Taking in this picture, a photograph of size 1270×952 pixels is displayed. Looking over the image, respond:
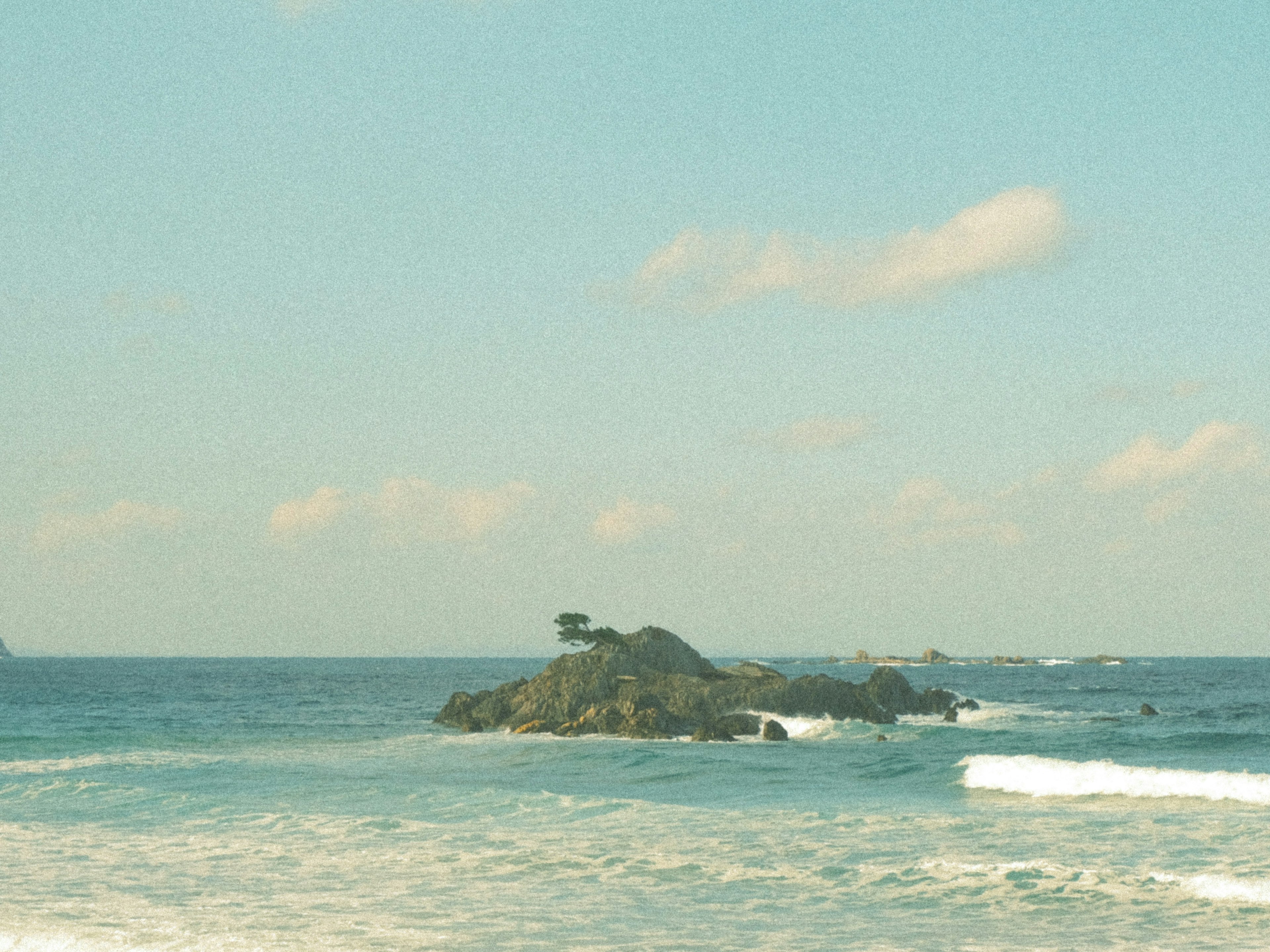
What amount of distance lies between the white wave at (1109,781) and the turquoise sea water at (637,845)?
0.11m

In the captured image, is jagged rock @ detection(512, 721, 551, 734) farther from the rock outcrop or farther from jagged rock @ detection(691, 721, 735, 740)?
jagged rock @ detection(691, 721, 735, 740)

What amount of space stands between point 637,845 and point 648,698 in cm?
3378

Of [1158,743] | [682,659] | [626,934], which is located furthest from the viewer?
[682,659]

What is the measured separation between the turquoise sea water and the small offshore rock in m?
1.63

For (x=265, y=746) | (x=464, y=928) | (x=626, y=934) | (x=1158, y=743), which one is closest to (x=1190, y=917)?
(x=626, y=934)

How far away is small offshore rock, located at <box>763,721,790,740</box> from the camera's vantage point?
54406 millimetres

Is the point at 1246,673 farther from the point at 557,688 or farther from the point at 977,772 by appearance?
the point at 977,772

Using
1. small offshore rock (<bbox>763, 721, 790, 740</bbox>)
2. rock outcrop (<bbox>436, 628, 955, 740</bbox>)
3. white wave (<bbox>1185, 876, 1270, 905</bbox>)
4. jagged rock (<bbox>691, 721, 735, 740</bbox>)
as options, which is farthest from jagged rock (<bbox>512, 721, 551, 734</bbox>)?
white wave (<bbox>1185, 876, 1270, 905</bbox>)

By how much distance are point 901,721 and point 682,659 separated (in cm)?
1372

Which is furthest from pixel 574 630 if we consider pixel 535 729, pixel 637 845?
pixel 637 845

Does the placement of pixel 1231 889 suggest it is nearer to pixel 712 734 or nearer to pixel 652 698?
pixel 712 734

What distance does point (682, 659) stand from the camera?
221 feet

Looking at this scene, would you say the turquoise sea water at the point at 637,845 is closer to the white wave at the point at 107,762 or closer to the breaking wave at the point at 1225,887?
the breaking wave at the point at 1225,887

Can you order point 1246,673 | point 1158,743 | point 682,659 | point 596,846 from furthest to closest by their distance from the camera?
point 1246,673 < point 682,659 < point 1158,743 < point 596,846
